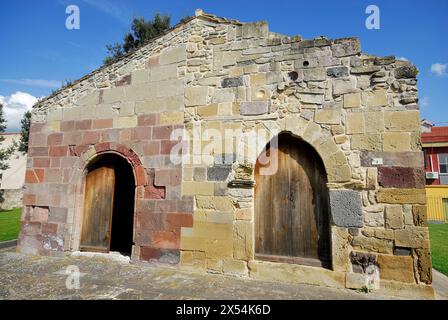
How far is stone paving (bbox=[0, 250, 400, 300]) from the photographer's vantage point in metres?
3.52

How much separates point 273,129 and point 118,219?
11.9 feet

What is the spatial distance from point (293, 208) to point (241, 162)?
1.13 meters

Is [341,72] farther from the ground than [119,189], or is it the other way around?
[341,72]

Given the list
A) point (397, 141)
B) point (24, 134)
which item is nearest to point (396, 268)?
point (397, 141)

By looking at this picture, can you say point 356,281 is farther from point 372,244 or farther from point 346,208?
point 346,208

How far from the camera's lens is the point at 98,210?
555 cm

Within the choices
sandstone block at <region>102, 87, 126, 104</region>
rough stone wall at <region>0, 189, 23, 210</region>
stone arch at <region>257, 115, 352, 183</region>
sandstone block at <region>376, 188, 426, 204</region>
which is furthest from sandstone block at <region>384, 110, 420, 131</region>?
rough stone wall at <region>0, 189, 23, 210</region>

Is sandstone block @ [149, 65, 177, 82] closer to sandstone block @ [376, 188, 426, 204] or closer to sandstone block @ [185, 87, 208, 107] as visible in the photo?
sandstone block @ [185, 87, 208, 107]

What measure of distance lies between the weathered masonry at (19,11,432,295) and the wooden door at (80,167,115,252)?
0.03 m

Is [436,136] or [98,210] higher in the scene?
[436,136]

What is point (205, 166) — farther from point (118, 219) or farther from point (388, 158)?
point (388, 158)
